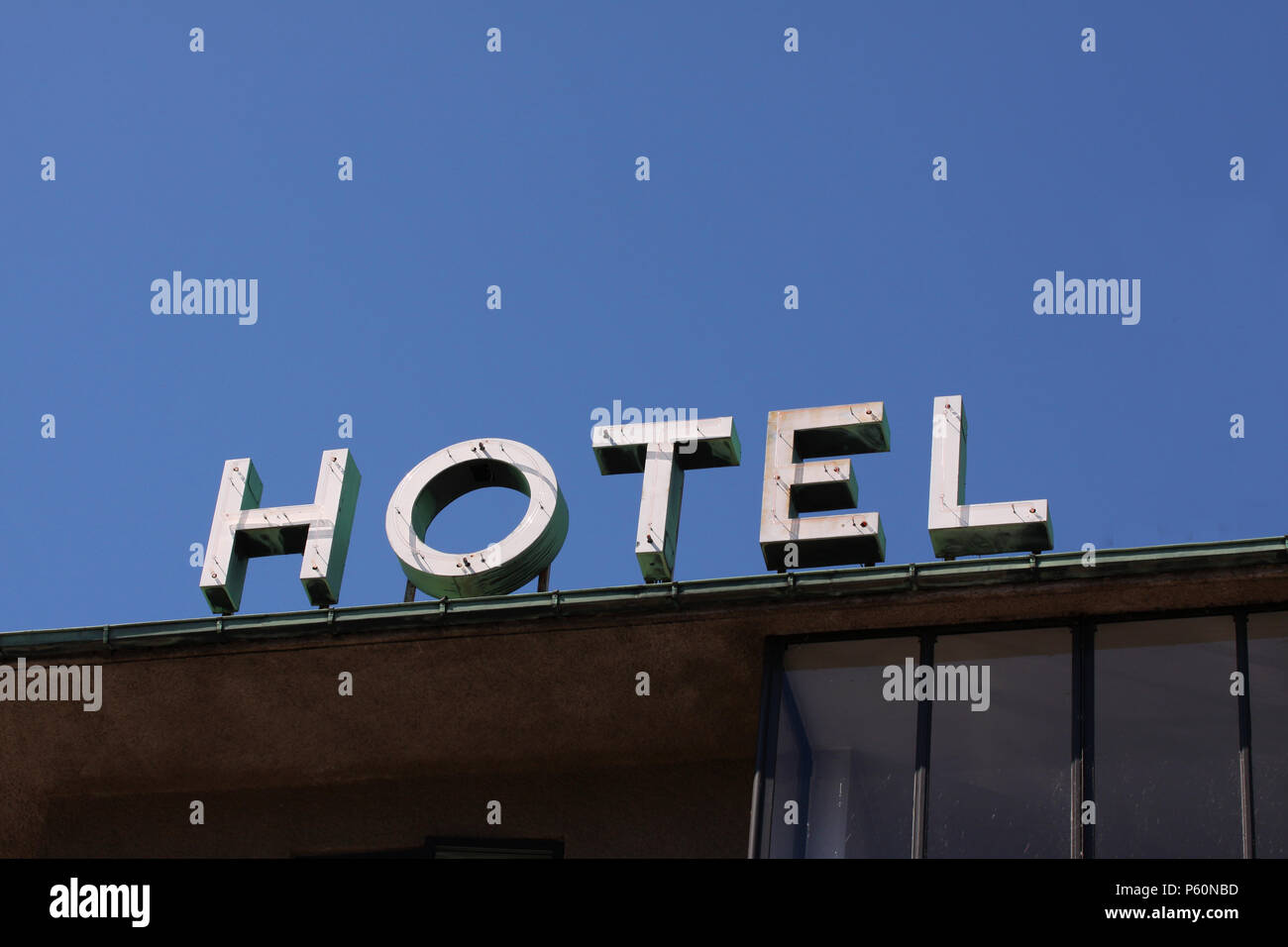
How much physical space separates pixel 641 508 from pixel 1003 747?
191 inches

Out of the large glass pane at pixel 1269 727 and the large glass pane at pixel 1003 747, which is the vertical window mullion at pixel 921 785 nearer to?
the large glass pane at pixel 1003 747

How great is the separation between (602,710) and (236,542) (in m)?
4.72

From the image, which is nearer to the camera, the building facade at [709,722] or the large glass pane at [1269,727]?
the large glass pane at [1269,727]

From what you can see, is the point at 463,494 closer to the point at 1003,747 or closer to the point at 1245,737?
the point at 1003,747

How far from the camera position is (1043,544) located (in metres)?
18.8

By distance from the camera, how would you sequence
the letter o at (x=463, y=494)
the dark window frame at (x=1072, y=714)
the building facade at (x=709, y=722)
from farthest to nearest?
the letter o at (x=463, y=494)
the building facade at (x=709, y=722)
the dark window frame at (x=1072, y=714)

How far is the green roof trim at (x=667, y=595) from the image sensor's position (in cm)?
1758

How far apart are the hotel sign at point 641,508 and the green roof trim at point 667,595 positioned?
87 centimetres

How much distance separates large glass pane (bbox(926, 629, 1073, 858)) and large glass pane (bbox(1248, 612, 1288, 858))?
1626 millimetres

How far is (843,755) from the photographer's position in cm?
1816

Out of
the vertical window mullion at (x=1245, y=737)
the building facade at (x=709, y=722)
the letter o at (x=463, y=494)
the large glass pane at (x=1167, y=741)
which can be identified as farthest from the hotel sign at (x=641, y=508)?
the vertical window mullion at (x=1245, y=737)

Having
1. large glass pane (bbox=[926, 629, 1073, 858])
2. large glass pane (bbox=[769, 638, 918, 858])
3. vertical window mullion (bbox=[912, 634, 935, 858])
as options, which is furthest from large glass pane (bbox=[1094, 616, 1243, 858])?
large glass pane (bbox=[769, 638, 918, 858])

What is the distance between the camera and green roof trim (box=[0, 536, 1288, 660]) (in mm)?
17578
